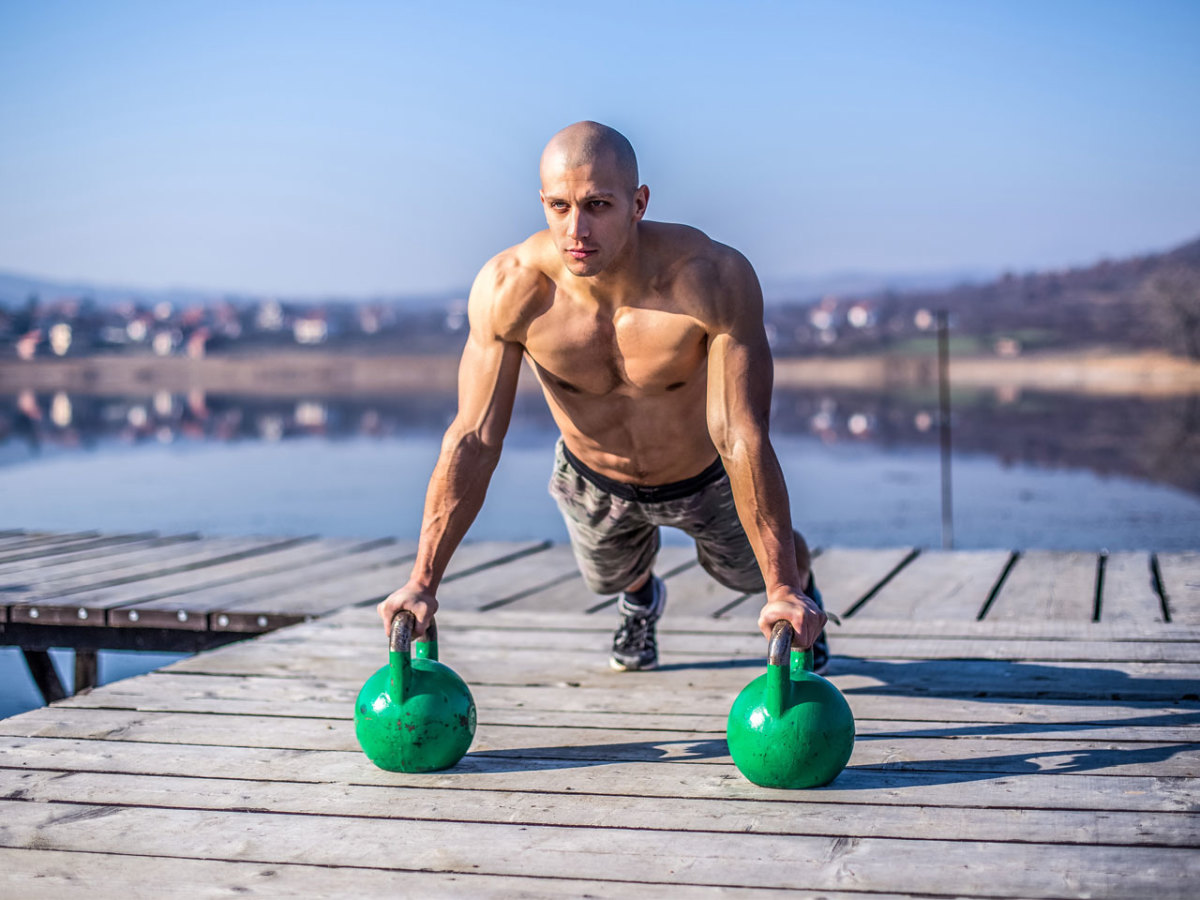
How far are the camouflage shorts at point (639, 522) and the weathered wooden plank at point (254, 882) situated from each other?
148 cm

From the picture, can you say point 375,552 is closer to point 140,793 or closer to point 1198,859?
point 140,793

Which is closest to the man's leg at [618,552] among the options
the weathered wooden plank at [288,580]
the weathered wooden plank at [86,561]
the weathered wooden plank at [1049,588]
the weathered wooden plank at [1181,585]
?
the weathered wooden plank at [1049,588]

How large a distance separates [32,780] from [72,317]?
77227mm

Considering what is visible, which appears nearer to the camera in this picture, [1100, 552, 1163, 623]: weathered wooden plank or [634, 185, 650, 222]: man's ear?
[634, 185, 650, 222]: man's ear

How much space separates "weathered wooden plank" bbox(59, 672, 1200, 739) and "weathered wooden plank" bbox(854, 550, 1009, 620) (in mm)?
1322

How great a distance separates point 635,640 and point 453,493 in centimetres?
99

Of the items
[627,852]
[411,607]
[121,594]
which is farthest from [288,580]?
[627,852]

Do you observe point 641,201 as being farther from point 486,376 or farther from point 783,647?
point 783,647

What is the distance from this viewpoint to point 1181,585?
4969 mm

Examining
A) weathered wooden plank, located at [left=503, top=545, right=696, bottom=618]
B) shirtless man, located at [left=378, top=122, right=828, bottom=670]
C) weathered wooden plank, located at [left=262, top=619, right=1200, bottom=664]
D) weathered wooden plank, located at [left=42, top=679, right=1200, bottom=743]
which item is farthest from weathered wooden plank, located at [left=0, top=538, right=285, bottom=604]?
shirtless man, located at [left=378, top=122, right=828, bottom=670]

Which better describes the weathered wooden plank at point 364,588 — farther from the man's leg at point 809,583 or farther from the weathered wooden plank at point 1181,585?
the weathered wooden plank at point 1181,585

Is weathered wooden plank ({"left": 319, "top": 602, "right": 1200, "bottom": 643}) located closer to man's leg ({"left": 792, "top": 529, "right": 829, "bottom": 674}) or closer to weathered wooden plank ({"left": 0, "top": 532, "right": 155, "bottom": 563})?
man's leg ({"left": 792, "top": 529, "right": 829, "bottom": 674})

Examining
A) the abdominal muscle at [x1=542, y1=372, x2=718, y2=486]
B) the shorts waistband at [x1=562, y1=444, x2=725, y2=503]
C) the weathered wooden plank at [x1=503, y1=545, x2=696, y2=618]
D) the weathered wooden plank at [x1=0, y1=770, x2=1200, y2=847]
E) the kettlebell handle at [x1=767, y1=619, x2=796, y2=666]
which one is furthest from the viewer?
the weathered wooden plank at [x1=503, y1=545, x2=696, y2=618]

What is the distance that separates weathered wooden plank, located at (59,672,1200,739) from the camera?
315cm
